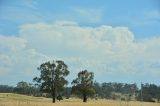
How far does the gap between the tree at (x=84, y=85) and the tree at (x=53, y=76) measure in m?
6.54

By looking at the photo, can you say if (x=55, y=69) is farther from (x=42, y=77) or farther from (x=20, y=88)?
(x=20, y=88)

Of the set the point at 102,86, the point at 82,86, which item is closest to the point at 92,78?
the point at 82,86

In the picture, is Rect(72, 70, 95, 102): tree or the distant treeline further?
the distant treeline

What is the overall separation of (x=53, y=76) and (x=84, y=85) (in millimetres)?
8862

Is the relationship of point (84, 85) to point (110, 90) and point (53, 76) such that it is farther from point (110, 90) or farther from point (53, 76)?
point (110, 90)

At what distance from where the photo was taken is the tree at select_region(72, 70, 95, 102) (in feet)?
292

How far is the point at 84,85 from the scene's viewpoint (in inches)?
3524

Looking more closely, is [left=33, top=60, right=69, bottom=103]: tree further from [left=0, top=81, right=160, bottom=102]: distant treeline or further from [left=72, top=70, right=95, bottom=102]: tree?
Answer: [left=0, top=81, right=160, bottom=102]: distant treeline

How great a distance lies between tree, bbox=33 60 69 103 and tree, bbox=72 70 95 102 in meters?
6.54

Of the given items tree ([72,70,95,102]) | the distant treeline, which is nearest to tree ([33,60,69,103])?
tree ([72,70,95,102])

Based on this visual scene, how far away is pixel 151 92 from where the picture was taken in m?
142

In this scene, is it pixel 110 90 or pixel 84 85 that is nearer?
pixel 84 85

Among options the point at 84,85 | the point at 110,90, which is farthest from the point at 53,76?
the point at 110,90

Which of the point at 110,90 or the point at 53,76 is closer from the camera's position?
the point at 53,76
